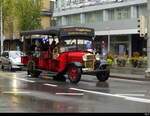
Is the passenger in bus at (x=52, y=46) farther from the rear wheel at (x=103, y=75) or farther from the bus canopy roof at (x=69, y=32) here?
the rear wheel at (x=103, y=75)

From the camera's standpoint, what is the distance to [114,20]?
52.0m

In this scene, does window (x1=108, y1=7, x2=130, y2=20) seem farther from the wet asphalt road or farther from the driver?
the wet asphalt road

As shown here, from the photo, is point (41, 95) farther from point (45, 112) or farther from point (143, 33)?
point (143, 33)

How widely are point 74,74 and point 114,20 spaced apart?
34702 millimetres

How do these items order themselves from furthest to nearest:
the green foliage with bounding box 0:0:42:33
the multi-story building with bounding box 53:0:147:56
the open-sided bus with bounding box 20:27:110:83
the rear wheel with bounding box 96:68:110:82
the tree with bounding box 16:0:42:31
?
the multi-story building with bounding box 53:0:147:56, the tree with bounding box 16:0:42:31, the green foliage with bounding box 0:0:42:33, the rear wheel with bounding box 96:68:110:82, the open-sided bus with bounding box 20:27:110:83

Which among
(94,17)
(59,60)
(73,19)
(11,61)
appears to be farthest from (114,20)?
(59,60)

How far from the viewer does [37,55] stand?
21.7 meters

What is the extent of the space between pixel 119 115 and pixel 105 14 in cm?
4629

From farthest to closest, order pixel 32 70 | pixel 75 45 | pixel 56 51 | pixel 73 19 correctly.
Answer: pixel 73 19
pixel 32 70
pixel 56 51
pixel 75 45

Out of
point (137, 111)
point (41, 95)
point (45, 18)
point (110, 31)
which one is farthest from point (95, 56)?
point (45, 18)

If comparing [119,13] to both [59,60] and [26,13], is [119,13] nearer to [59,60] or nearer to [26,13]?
[26,13]

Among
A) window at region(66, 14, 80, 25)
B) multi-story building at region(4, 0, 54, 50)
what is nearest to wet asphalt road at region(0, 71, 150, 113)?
window at region(66, 14, 80, 25)

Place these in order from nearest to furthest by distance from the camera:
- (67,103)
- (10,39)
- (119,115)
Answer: (119,115) < (67,103) < (10,39)

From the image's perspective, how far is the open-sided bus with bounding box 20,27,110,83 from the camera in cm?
1844
